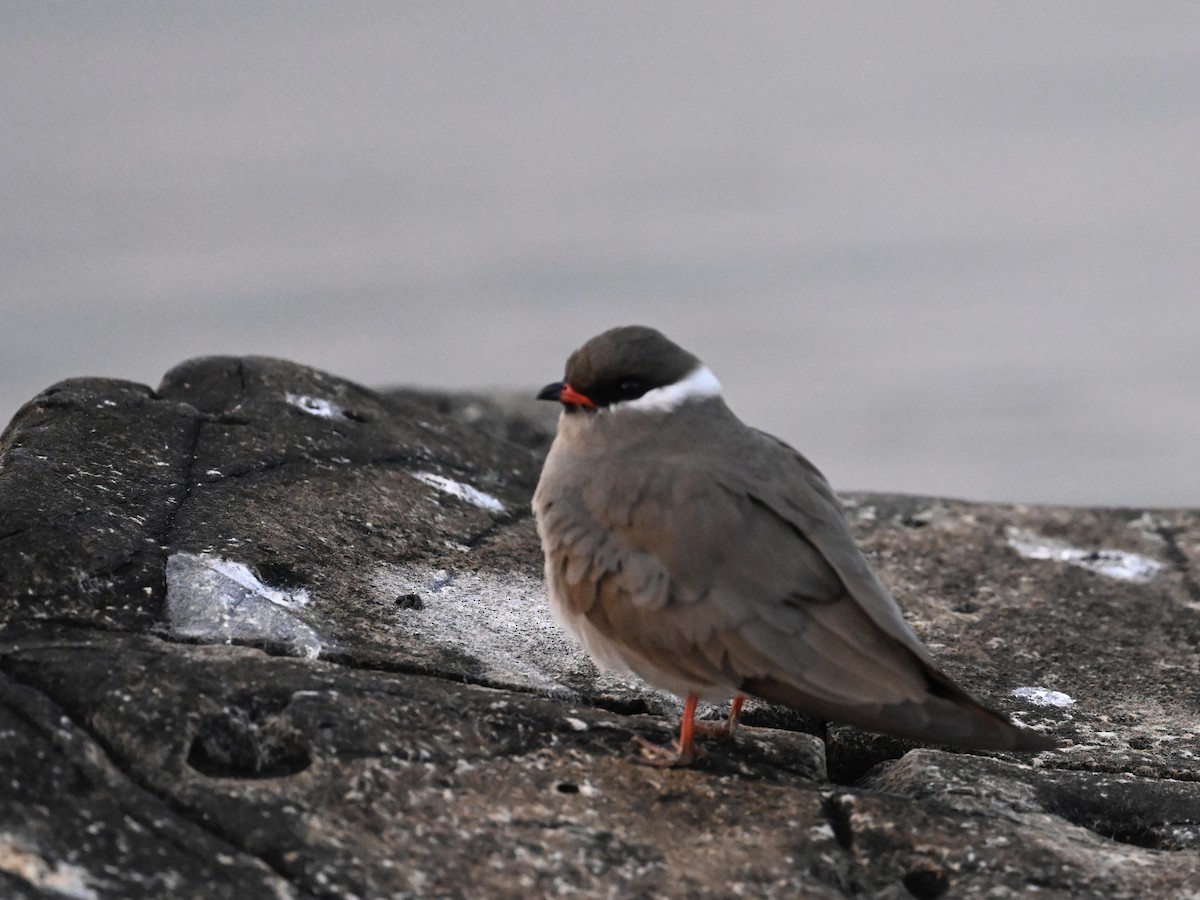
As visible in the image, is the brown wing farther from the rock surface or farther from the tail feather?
the rock surface

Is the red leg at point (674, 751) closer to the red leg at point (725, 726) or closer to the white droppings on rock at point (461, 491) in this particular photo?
the red leg at point (725, 726)

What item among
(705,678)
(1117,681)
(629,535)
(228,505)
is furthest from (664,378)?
(1117,681)

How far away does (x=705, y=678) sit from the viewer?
340 cm

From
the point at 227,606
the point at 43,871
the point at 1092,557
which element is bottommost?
the point at 43,871

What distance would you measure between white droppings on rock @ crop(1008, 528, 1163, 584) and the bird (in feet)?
5.49

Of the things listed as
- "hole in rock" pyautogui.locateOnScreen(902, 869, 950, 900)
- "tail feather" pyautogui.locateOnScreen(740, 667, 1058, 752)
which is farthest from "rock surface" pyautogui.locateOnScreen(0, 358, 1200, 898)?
"tail feather" pyautogui.locateOnScreen(740, 667, 1058, 752)

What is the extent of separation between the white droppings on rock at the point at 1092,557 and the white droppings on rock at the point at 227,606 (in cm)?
273

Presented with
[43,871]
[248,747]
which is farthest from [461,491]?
[43,871]

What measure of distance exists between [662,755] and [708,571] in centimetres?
45

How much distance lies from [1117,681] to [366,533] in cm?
231

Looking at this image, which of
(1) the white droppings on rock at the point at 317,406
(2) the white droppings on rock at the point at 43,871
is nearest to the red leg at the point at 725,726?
(2) the white droppings on rock at the point at 43,871

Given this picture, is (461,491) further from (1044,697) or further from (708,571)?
(1044,697)

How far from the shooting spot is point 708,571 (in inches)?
135

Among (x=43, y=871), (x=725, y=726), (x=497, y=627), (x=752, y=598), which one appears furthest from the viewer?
(x=497, y=627)
